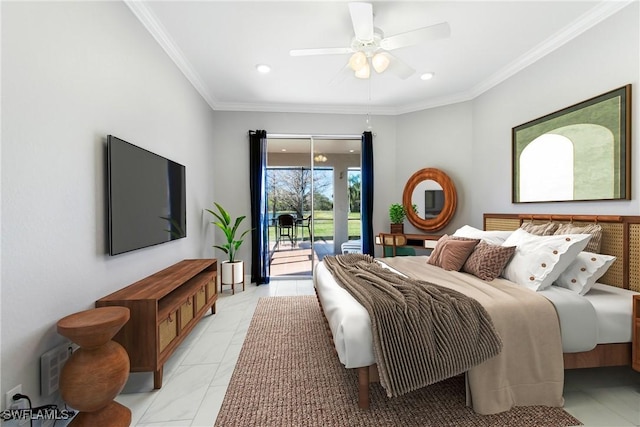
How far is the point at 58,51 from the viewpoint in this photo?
1.52 meters

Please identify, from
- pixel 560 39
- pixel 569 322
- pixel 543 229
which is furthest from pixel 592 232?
pixel 560 39

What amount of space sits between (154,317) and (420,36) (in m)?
2.75

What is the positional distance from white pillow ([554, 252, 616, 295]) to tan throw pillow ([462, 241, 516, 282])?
365 millimetres

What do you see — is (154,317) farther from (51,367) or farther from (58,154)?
(58,154)

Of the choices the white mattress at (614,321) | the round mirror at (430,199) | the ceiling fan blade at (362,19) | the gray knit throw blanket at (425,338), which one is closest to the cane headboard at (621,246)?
the white mattress at (614,321)

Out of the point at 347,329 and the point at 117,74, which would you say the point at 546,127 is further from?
the point at 117,74

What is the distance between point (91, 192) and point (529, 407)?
3015mm

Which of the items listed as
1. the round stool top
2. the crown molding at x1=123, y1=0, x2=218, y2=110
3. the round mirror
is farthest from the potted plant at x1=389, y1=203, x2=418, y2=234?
the round stool top

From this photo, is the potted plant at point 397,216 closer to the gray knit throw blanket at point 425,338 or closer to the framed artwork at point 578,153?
the framed artwork at point 578,153

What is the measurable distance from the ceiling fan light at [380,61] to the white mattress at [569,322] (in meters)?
2.10

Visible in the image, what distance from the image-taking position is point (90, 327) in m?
1.32

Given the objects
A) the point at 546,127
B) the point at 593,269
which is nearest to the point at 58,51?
the point at 593,269

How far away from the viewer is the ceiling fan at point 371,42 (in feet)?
6.62

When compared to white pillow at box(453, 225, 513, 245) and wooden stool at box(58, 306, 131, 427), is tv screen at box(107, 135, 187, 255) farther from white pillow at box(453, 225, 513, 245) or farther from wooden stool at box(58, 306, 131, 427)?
white pillow at box(453, 225, 513, 245)
